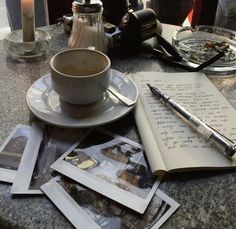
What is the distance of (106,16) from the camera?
0.96 meters

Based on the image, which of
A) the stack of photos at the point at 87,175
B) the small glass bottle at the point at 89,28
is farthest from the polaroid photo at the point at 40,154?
the small glass bottle at the point at 89,28

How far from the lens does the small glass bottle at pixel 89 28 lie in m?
0.82

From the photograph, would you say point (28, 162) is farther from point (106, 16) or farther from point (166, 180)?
point (106, 16)

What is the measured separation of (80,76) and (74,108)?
0.06 metres

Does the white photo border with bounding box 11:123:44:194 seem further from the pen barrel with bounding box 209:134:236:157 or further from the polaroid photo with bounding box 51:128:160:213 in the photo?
the pen barrel with bounding box 209:134:236:157

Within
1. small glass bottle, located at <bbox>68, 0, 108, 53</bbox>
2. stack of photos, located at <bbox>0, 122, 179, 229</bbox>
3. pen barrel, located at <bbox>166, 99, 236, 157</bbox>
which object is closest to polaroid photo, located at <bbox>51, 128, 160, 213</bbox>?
stack of photos, located at <bbox>0, 122, 179, 229</bbox>

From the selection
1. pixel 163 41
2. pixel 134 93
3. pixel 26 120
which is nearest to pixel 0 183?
pixel 26 120

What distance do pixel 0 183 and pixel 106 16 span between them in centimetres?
62

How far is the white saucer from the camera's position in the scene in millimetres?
595

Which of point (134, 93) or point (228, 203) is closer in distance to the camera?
point (228, 203)

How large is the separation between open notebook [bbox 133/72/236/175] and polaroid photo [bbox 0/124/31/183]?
0.21 m

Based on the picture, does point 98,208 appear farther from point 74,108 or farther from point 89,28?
point 89,28

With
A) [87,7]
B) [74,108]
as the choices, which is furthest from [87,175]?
[87,7]

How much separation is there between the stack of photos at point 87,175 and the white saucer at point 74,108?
0.02 meters
